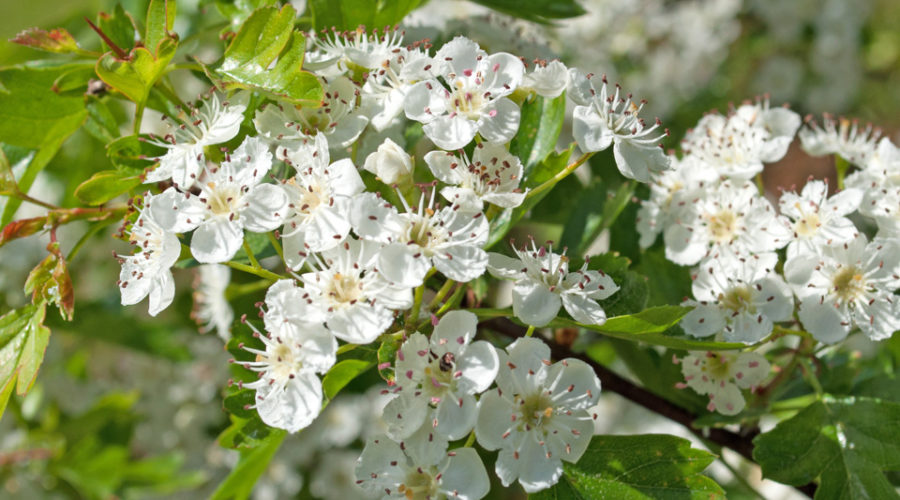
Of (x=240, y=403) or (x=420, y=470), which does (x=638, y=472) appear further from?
(x=240, y=403)

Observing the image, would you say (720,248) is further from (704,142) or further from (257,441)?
(257,441)

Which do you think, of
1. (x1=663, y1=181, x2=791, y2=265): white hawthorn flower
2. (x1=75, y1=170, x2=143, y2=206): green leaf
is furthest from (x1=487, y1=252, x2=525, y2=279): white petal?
(x1=75, y1=170, x2=143, y2=206): green leaf

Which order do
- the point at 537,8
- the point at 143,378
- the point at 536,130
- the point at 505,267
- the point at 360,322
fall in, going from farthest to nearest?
the point at 143,378 < the point at 537,8 < the point at 536,130 < the point at 505,267 < the point at 360,322

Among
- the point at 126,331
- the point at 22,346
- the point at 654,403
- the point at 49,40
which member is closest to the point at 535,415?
the point at 654,403

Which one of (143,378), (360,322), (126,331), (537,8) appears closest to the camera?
(360,322)

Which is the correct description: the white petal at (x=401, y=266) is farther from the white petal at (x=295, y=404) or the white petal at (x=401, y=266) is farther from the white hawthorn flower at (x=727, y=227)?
the white hawthorn flower at (x=727, y=227)

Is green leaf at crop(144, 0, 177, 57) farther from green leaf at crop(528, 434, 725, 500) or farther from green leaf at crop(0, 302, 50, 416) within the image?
green leaf at crop(528, 434, 725, 500)

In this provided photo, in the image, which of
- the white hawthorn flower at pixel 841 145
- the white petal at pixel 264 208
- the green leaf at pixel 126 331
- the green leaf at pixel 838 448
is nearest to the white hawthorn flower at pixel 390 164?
the white petal at pixel 264 208

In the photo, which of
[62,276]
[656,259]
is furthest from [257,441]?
[656,259]
